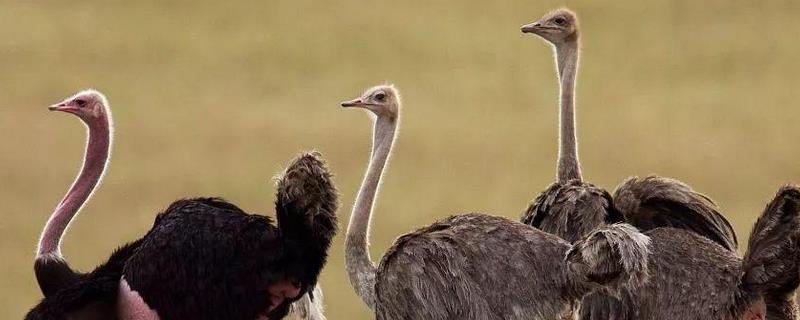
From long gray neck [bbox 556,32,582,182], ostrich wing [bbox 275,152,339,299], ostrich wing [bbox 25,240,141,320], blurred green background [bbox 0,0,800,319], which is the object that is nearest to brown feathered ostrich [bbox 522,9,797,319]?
long gray neck [bbox 556,32,582,182]

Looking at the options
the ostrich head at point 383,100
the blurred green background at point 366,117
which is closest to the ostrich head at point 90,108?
the ostrich head at point 383,100

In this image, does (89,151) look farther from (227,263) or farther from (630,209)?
(630,209)

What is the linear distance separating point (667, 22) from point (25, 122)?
7858mm

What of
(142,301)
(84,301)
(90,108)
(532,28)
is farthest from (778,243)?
(90,108)

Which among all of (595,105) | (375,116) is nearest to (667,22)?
(595,105)

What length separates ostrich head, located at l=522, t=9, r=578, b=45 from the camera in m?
12.2

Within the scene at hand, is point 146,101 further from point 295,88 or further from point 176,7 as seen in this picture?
point 176,7

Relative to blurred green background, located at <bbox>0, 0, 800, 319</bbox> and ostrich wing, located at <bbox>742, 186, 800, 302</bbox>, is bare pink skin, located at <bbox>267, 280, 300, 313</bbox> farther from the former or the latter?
blurred green background, located at <bbox>0, 0, 800, 319</bbox>

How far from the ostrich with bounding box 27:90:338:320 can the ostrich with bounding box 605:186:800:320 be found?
50.4 inches

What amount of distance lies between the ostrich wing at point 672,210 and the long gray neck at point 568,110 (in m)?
0.66

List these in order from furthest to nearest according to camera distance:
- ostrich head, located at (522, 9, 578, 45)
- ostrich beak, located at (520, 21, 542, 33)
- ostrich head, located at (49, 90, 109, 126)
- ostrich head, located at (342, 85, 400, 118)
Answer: ostrich head, located at (522, 9, 578, 45) < ostrich beak, located at (520, 21, 542, 33) < ostrich head, located at (49, 90, 109, 126) < ostrich head, located at (342, 85, 400, 118)

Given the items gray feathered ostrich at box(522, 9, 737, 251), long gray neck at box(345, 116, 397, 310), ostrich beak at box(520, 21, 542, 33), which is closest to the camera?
long gray neck at box(345, 116, 397, 310)

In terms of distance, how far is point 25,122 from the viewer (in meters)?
23.1

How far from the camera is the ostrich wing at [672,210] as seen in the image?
10828mm
